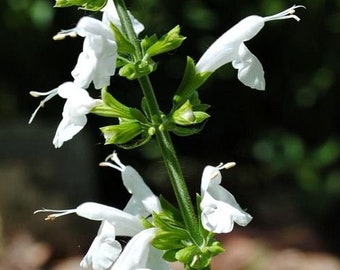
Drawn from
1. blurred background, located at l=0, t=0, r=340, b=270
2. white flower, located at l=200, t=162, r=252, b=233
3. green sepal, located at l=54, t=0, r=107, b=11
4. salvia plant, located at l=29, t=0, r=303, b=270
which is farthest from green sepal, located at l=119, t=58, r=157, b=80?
blurred background, located at l=0, t=0, r=340, b=270

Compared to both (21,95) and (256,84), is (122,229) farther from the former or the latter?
(21,95)

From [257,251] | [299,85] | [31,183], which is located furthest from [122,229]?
[299,85]

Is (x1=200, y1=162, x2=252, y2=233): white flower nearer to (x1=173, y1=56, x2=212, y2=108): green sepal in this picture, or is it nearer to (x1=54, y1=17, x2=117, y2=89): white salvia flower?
(x1=173, y1=56, x2=212, y2=108): green sepal

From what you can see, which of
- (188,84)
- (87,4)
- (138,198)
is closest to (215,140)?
(138,198)

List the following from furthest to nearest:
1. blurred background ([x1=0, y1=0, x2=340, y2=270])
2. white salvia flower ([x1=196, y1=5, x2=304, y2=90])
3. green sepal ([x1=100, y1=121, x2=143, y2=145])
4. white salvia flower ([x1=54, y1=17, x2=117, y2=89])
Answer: blurred background ([x1=0, y1=0, x2=340, y2=270]) < white salvia flower ([x1=196, y1=5, x2=304, y2=90]) < green sepal ([x1=100, y1=121, x2=143, y2=145]) < white salvia flower ([x1=54, y1=17, x2=117, y2=89])

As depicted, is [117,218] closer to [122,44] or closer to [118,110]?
[118,110]

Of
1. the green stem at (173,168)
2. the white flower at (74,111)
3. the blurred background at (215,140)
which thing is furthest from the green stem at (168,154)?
the blurred background at (215,140)
